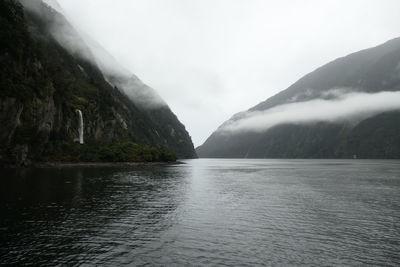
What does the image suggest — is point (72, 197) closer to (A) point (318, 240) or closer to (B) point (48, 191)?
(B) point (48, 191)

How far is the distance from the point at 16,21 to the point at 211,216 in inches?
4731

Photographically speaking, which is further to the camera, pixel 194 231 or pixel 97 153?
pixel 97 153

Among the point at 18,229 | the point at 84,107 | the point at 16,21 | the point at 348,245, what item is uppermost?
the point at 16,21

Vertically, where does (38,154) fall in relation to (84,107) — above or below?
below

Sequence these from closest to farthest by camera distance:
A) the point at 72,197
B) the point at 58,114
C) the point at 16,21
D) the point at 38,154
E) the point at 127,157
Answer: the point at 72,197 → the point at 16,21 → the point at 38,154 → the point at 58,114 → the point at 127,157

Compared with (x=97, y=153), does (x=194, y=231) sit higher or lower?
lower

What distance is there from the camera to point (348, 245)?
84.5 ft

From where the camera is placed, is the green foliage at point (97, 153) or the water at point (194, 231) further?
the green foliage at point (97, 153)

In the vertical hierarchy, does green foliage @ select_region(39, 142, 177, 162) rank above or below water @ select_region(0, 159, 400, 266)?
above

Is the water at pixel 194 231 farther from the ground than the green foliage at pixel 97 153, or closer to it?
closer to it

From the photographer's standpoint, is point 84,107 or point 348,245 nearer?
point 348,245

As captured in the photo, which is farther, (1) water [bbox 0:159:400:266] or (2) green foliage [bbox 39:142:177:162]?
(2) green foliage [bbox 39:142:177:162]

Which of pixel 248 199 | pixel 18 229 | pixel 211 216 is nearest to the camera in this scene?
pixel 18 229

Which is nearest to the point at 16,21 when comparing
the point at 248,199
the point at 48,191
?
the point at 48,191
